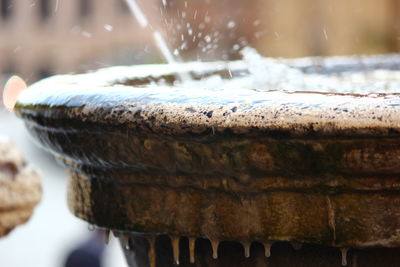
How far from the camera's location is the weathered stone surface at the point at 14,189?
102 inches

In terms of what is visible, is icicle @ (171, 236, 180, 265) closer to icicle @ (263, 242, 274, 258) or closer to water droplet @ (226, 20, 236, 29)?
icicle @ (263, 242, 274, 258)

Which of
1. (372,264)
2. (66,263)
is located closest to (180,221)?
(372,264)

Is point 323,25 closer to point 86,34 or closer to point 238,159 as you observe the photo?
point 86,34

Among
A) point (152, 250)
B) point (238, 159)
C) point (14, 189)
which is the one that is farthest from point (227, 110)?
point (14, 189)

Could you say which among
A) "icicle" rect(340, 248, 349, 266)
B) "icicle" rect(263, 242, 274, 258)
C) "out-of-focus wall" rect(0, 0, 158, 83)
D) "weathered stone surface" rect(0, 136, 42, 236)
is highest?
"out-of-focus wall" rect(0, 0, 158, 83)

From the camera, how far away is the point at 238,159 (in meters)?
1.18

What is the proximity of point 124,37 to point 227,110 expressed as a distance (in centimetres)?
1612

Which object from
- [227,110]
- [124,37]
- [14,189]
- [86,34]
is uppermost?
[86,34]

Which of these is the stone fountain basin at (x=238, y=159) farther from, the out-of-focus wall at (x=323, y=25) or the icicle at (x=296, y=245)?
the out-of-focus wall at (x=323, y=25)

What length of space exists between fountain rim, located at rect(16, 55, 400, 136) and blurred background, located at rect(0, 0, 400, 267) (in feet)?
14.4

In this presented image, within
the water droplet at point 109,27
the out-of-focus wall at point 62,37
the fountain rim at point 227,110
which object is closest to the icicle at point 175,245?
the fountain rim at point 227,110

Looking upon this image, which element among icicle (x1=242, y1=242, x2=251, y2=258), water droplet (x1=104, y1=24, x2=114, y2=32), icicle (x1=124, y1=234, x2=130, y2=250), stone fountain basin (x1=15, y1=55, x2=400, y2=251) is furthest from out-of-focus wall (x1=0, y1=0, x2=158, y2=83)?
icicle (x1=242, y1=242, x2=251, y2=258)

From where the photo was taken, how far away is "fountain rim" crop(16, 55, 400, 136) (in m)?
1.09

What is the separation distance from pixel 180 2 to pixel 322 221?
13575mm
